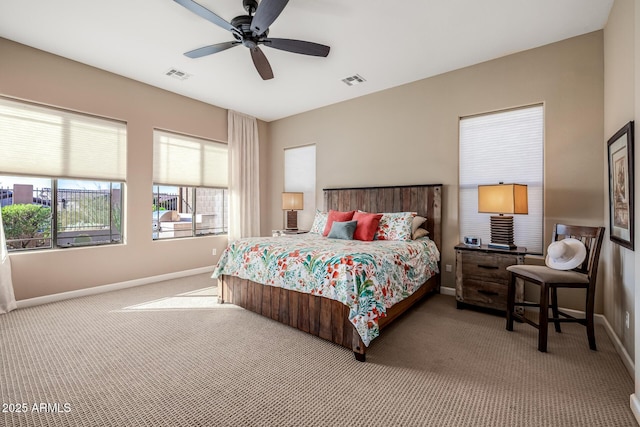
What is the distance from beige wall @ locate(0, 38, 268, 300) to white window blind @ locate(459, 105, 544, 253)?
4.17 m

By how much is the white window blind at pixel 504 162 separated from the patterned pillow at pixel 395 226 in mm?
743

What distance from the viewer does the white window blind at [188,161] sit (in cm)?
456

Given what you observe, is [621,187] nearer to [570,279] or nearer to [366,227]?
[570,279]

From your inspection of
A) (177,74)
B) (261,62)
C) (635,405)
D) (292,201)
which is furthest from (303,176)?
(635,405)

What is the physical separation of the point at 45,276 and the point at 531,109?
612 centimetres

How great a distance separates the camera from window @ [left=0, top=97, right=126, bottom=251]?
3.32 meters

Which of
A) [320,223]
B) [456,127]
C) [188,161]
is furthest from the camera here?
[188,161]

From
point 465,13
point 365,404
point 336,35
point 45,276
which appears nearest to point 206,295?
point 45,276

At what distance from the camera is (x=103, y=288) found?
393 centimetres

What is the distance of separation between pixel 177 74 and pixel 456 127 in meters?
3.89

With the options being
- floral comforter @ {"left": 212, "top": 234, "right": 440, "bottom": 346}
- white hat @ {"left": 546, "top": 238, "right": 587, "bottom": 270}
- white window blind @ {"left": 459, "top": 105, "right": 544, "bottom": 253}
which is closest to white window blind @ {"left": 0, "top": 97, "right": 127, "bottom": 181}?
floral comforter @ {"left": 212, "top": 234, "right": 440, "bottom": 346}

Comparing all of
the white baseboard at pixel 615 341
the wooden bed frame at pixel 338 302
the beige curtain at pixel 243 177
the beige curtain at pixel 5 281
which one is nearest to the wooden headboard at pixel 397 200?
the wooden bed frame at pixel 338 302

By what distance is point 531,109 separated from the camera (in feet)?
11.0

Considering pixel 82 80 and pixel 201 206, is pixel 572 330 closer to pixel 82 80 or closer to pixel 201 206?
pixel 201 206
